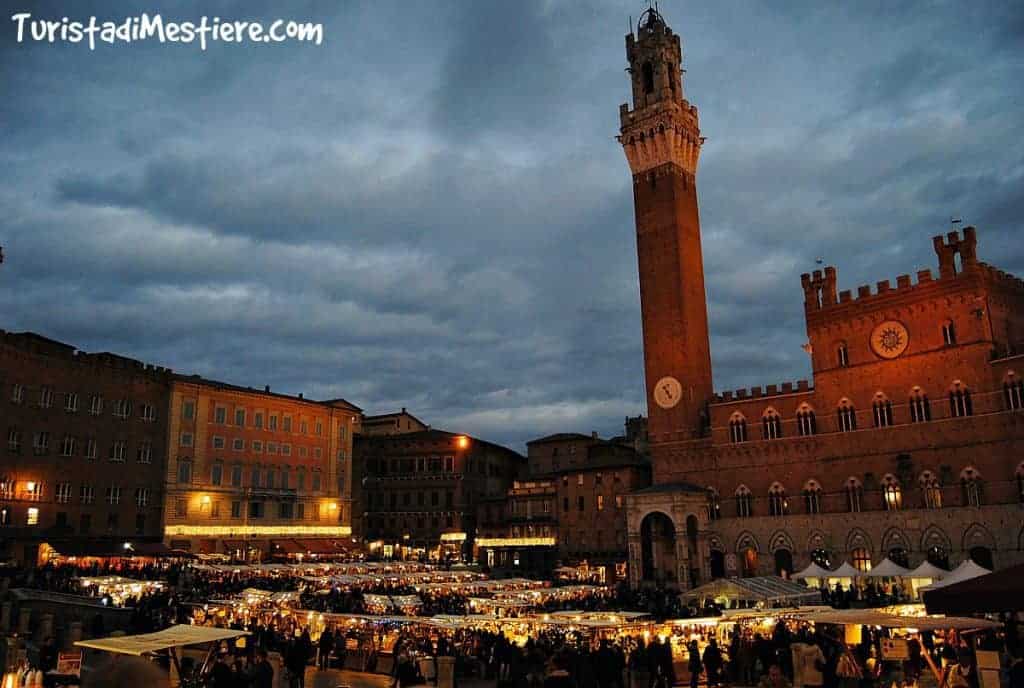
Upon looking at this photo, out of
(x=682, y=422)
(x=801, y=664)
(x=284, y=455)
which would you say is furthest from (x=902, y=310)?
(x=284, y=455)

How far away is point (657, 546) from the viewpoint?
172ft

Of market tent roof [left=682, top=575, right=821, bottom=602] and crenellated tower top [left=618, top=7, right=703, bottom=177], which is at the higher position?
crenellated tower top [left=618, top=7, right=703, bottom=177]

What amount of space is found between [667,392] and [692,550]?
10.3 meters

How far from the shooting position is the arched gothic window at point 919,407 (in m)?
43.2

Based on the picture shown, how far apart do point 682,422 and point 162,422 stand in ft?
112

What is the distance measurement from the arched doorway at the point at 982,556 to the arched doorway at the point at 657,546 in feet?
55.2

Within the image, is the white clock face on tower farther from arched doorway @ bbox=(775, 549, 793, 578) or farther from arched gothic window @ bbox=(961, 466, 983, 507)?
arched gothic window @ bbox=(961, 466, 983, 507)

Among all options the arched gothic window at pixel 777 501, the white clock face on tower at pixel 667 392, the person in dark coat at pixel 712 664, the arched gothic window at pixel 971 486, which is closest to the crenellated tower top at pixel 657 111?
the white clock face on tower at pixel 667 392

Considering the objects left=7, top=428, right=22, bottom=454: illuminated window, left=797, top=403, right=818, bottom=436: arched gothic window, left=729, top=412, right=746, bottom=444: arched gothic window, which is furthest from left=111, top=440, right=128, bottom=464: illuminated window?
left=797, top=403, right=818, bottom=436: arched gothic window

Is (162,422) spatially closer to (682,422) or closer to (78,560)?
(78,560)

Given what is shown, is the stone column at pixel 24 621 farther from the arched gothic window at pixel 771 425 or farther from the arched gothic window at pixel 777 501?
the arched gothic window at pixel 771 425

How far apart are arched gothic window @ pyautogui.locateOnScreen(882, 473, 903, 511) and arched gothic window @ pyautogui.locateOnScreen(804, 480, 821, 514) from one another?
3.67 m

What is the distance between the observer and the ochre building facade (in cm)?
4116

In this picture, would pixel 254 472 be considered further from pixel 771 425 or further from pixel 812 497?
pixel 812 497
